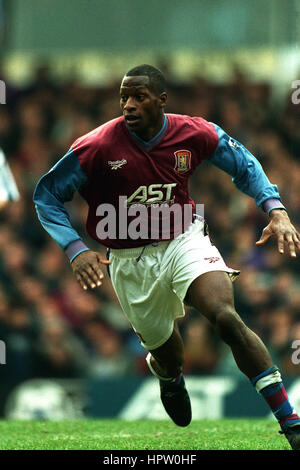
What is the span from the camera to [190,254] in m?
6.11

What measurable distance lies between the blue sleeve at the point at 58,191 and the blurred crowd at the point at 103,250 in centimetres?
467

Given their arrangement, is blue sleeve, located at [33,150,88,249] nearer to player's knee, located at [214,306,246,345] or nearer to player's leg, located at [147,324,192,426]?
player's knee, located at [214,306,246,345]

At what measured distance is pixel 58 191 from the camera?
613 centimetres

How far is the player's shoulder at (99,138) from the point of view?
19.9ft

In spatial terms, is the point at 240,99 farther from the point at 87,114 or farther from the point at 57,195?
the point at 57,195

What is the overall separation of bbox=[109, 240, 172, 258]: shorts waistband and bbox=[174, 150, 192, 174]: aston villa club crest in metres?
0.51

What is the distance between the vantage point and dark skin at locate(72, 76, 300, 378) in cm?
558

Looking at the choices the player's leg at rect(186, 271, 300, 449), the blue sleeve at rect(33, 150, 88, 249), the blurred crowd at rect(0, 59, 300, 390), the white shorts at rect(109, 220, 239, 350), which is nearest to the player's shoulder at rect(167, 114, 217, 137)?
the white shorts at rect(109, 220, 239, 350)

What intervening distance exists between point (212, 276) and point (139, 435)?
5.85 feet

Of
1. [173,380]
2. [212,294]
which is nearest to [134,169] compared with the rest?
[212,294]

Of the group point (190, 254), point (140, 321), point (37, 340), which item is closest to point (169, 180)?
point (190, 254)

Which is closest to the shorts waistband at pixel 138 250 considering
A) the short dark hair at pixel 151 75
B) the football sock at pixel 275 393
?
the short dark hair at pixel 151 75

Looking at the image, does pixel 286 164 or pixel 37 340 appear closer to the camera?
pixel 37 340

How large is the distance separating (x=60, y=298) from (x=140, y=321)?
550 cm
